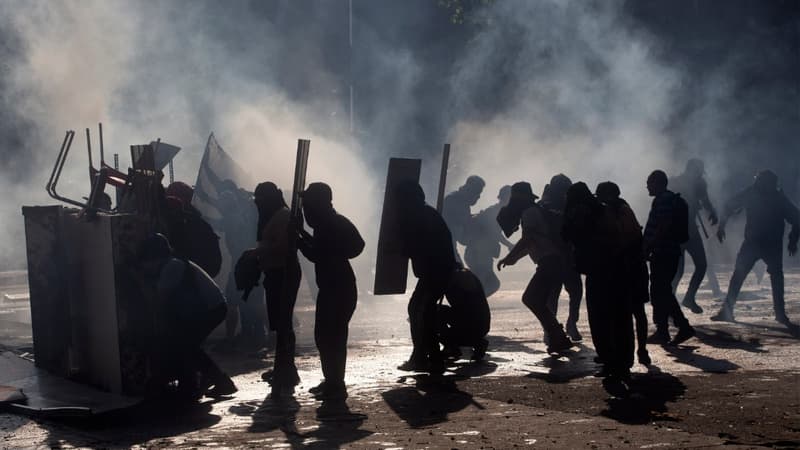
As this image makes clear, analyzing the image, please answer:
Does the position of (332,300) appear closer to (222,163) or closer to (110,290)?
(110,290)

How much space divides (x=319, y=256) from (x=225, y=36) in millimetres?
28671

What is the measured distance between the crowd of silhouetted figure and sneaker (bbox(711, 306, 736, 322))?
68 centimetres

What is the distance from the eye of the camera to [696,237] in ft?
47.4

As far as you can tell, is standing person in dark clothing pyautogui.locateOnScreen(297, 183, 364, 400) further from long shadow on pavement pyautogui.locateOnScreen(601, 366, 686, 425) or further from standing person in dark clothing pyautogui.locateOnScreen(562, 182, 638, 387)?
long shadow on pavement pyautogui.locateOnScreen(601, 366, 686, 425)

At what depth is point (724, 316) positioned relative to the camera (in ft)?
46.1

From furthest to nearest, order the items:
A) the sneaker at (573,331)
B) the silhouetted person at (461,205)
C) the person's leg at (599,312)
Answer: the silhouetted person at (461,205)
the sneaker at (573,331)
the person's leg at (599,312)

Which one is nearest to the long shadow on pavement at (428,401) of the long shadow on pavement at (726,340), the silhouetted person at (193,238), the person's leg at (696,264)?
the silhouetted person at (193,238)

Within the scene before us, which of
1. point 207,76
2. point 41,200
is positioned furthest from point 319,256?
point 207,76

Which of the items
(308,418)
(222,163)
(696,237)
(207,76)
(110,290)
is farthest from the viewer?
(207,76)

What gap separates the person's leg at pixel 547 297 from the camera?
38.4ft

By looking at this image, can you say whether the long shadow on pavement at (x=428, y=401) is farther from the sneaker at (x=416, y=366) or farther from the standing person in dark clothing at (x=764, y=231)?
the standing person in dark clothing at (x=764, y=231)

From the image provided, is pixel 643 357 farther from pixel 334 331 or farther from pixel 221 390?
pixel 221 390

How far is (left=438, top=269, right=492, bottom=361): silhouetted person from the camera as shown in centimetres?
1130

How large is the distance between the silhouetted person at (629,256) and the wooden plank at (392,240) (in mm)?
1594
